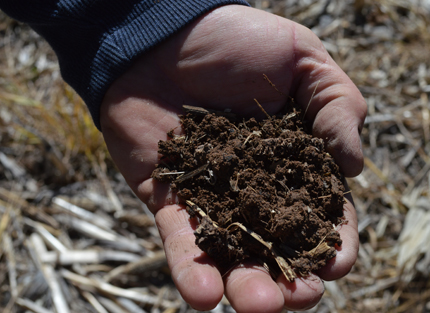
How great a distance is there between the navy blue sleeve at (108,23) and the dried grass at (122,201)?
0.94 meters

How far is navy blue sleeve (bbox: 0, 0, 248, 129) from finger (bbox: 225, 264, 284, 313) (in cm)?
145

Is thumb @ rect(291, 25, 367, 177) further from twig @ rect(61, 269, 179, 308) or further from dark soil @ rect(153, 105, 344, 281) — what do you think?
twig @ rect(61, 269, 179, 308)

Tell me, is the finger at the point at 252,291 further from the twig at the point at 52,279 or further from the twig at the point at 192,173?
the twig at the point at 52,279

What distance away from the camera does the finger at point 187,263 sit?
5.28 feet

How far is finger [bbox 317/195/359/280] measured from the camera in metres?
1.77

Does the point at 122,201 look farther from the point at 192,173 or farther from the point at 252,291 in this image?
the point at 252,291

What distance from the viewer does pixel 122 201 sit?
10.7ft

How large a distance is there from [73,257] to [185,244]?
1.53 meters

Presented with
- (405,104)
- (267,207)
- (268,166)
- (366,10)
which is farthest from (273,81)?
(366,10)

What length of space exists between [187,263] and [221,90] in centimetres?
109

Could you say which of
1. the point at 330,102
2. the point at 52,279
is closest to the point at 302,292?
the point at 330,102

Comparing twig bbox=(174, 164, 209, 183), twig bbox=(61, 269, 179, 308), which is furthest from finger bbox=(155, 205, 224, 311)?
twig bbox=(61, 269, 179, 308)

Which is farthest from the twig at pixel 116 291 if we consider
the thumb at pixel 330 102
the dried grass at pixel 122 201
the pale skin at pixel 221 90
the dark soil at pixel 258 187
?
the thumb at pixel 330 102

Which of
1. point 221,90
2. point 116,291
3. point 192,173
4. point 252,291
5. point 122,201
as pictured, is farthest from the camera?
point 122,201
